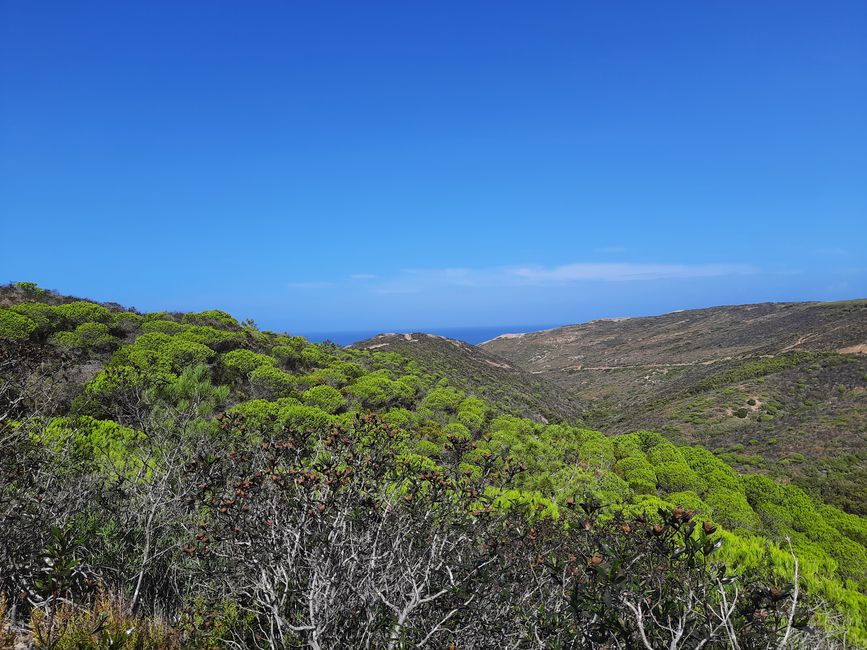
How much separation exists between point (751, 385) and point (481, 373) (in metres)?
21.5

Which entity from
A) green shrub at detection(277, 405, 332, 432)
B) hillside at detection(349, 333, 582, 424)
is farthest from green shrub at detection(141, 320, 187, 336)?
hillside at detection(349, 333, 582, 424)

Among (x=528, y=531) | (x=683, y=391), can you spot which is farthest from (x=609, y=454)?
(x=683, y=391)

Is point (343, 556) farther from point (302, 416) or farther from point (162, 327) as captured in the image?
point (162, 327)

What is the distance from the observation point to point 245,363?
1708cm

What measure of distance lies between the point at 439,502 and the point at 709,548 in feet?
9.17

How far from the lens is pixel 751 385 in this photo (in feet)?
119

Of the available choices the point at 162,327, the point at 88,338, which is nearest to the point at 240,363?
the point at 162,327

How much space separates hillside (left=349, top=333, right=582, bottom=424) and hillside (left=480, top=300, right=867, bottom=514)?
433 centimetres

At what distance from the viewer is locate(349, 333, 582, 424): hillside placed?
34.0 metres

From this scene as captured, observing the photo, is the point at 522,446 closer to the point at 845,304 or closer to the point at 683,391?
the point at 683,391

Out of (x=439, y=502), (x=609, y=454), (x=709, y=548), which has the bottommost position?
(x=609, y=454)

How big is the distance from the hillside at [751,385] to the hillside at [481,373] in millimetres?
4326

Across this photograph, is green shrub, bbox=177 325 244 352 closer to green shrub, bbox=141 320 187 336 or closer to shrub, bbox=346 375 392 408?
green shrub, bbox=141 320 187 336

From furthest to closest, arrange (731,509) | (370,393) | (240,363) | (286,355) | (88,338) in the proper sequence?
1. (286,355)
2. (370,393)
3. (240,363)
4. (88,338)
5. (731,509)
